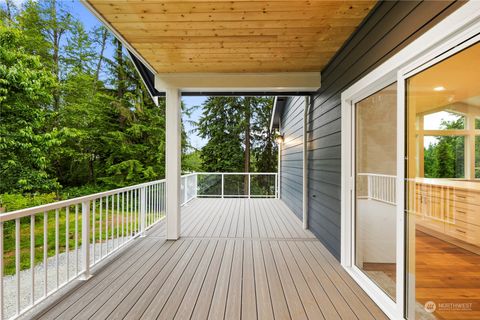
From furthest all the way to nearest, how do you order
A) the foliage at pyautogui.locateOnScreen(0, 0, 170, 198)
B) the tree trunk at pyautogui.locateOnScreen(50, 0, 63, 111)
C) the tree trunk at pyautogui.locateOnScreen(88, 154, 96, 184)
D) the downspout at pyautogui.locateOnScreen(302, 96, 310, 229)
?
the tree trunk at pyautogui.locateOnScreen(88, 154, 96, 184) < the tree trunk at pyautogui.locateOnScreen(50, 0, 63, 111) < the foliage at pyautogui.locateOnScreen(0, 0, 170, 198) < the downspout at pyautogui.locateOnScreen(302, 96, 310, 229)

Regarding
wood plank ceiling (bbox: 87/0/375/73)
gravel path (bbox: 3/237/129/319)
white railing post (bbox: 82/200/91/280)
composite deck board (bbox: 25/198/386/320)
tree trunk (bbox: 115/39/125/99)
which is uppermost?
tree trunk (bbox: 115/39/125/99)

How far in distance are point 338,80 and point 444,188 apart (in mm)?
2060

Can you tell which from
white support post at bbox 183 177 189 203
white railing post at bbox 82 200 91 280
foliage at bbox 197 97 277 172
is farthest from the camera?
foliage at bbox 197 97 277 172

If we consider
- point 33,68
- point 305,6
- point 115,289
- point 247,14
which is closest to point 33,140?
point 33,68

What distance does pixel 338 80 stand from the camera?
3260 millimetres

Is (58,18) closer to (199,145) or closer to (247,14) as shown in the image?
(199,145)

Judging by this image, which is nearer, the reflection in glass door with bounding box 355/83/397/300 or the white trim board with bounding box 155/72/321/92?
the reflection in glass door with bounding box 355/83/397/300

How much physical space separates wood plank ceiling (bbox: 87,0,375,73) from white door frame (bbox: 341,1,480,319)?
0.71 meters

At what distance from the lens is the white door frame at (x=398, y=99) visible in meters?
1.39

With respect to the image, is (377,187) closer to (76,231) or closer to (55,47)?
(76,231)

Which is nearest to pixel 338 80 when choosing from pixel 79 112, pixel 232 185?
pixel 232 185

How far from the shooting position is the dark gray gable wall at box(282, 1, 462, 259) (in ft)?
5.92

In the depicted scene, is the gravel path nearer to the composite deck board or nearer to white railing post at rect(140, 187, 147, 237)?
the composite deck board

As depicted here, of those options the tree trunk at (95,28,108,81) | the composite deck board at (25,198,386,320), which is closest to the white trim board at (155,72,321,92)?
the composite deck board at (25,198,386,320)
